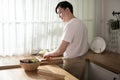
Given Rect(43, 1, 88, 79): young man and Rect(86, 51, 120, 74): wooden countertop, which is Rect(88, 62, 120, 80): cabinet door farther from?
Rect(43, 1, 88, 79): young man

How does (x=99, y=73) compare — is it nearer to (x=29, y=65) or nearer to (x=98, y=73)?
(x=98, y=73)

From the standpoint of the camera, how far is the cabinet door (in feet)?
6.83

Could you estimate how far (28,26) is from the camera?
267 cm

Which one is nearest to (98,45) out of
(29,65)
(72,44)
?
(72,44)

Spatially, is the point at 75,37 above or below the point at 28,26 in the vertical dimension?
below

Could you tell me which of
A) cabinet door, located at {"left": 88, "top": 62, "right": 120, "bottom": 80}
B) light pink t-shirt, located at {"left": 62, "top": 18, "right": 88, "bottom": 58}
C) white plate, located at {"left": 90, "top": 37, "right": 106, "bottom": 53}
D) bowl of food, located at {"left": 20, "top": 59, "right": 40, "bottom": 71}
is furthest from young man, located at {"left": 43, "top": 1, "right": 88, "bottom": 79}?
white plate, located at {"left": 90, "top": 37, "right": 106, "bottom": 53}

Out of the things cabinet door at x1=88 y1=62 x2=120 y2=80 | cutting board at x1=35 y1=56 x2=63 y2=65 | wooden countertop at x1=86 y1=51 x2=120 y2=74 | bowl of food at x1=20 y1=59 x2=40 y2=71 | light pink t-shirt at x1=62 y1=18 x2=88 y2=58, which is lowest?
cabinet door at x1=88 y1=62 x2=120 y2=80

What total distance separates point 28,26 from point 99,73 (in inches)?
43.6

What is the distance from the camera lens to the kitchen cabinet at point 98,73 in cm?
207

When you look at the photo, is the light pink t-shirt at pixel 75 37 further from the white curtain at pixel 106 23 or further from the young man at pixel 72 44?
the white curtain at pixel 106 23

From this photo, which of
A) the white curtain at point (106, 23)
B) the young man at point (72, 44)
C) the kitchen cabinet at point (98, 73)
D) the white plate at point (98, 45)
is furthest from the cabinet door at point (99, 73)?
the white curtain at point (106, 23)

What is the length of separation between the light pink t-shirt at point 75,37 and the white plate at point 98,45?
0.75 m

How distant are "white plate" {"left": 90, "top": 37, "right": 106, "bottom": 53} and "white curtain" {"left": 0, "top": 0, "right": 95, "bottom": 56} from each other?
0.54 m

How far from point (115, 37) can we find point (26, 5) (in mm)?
1327
